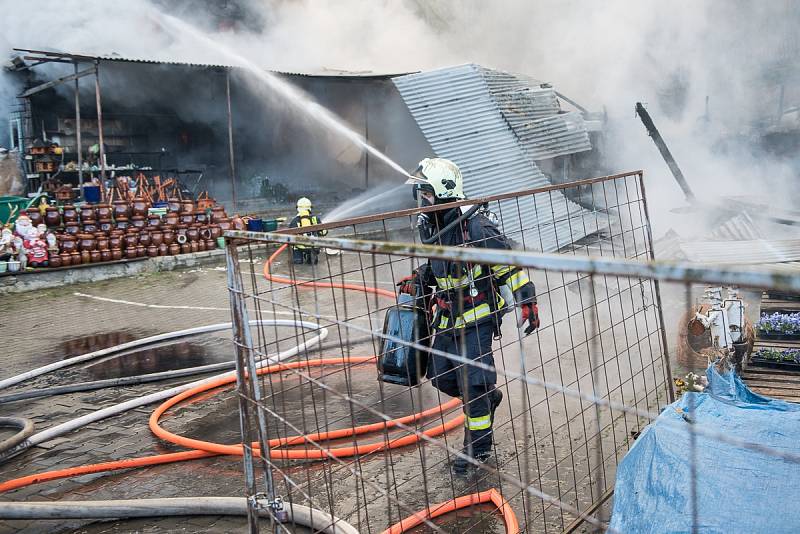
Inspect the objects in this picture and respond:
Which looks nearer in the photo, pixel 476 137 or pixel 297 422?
pixel 297 422

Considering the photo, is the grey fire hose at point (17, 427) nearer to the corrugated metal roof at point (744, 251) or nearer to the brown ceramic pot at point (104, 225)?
the corrugated metal roof at point (744, 251)

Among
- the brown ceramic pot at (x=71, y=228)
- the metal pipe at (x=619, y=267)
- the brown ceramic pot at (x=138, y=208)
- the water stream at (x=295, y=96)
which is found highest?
the water stream at (x=295, y=96)

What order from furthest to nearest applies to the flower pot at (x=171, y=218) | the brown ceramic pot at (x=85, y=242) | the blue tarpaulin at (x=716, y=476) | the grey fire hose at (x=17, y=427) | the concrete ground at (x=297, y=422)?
the flower pot at (x=171, y=218) → the brown ceramic pot at (x=85, y=242) → the grey fire hose at (x=17, y=427) → the concrete ground at (x=297, y=422) → the blue tarpaulin at (x=716, y=476)

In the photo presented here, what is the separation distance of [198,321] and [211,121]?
494 inches

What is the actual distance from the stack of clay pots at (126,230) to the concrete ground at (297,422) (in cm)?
242

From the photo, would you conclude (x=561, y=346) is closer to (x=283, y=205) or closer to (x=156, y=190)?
(x=156, y=190)

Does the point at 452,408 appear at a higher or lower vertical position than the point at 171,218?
lower

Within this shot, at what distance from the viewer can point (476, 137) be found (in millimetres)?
12867

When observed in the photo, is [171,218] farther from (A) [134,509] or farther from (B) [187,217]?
(A) [134,509]

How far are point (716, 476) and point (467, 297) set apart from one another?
1794mm

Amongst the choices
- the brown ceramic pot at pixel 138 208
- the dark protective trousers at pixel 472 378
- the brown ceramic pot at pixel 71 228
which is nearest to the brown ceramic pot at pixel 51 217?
the brown ceramic pot at pixel 71 228

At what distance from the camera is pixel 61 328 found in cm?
834

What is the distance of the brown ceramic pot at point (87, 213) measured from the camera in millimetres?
12102

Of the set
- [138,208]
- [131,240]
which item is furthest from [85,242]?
[138,208]
